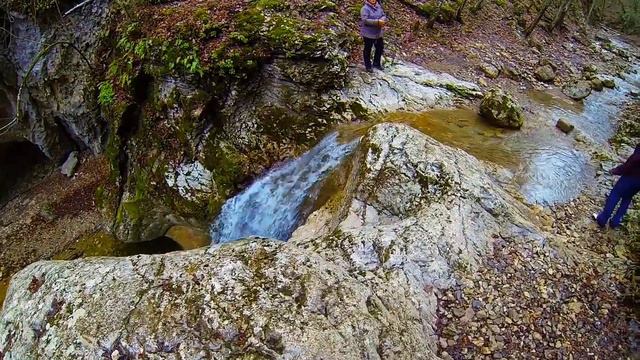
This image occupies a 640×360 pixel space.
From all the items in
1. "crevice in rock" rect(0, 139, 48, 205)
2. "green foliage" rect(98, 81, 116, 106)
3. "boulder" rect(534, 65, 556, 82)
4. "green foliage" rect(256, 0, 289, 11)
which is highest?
"green foliage" rect(256, 0, 289, 11)

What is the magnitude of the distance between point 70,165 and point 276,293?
13735 millimetres

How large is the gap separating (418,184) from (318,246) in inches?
74.0

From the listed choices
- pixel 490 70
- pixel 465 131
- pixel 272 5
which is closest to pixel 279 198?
pixel 465 131

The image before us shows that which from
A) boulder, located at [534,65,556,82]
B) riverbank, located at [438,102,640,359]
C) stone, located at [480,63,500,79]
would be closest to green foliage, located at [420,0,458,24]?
stone, located at [480,63,500,79]

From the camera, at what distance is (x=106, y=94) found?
11422 mm

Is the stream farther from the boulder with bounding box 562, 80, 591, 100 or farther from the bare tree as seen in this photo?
the bare tree

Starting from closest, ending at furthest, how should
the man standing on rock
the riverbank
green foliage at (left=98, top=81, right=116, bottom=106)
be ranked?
the riverbank
the man standing on rock
green foliage at (left=98, top=81, right=116, bottom=106)

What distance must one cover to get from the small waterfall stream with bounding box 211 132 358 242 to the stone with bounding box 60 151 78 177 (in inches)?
331

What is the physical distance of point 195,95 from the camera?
996 centimetres

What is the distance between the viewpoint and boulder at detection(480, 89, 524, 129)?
9.77m

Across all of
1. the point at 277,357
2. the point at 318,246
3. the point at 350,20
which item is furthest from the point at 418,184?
the point at 350,20

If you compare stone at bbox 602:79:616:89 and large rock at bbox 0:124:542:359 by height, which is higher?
large rock at bbox 0:124:542:359

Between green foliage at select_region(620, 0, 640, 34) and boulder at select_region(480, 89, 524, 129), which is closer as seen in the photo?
boulder at select_region(480, 89, 524, 129)

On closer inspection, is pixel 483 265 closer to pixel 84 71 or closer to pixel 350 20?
pixel 350 20
